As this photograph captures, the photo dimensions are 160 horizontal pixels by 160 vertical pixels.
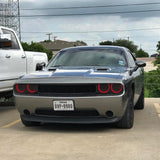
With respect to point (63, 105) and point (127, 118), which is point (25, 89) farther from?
point (127, 118)

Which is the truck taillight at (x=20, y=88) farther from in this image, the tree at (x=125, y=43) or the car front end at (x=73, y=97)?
the tree at (x=125, y=43)

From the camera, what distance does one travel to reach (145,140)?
5273 mm

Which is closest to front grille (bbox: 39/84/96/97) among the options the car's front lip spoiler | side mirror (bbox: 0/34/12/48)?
the car's front lip spoiler

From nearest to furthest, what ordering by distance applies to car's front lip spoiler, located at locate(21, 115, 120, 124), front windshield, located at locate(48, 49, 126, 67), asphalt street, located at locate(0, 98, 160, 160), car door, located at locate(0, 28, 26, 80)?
asphalt street, located at locate(0, 98, 160, 160)
car's front lip spoiler, located at locate(21, 115, 120, 124)
front windshield, located at locate(48, 49, 126, 67)
car door, located at locate(0, 28, 26, 80)

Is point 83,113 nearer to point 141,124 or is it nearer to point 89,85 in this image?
point 89,85

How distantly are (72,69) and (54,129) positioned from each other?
1091mm

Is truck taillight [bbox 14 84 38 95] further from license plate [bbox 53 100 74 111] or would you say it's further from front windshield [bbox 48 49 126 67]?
front windshield [bbox 48 49 126 67]

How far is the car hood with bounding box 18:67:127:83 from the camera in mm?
5637

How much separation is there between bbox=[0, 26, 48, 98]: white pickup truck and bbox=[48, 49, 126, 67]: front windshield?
0.49 meters

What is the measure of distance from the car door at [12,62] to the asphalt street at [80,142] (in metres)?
1.31

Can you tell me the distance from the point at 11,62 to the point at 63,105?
112 inches

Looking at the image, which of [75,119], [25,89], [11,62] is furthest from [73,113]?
A: [11,62]

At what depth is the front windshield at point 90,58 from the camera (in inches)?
268

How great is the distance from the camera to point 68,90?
225 inches
